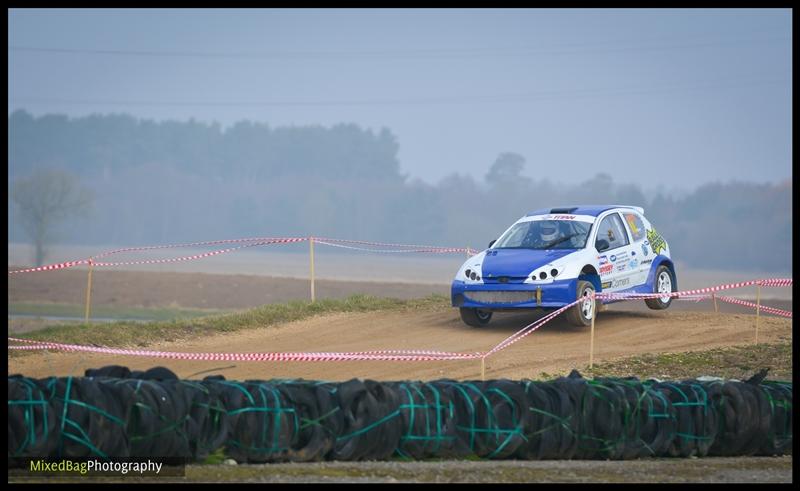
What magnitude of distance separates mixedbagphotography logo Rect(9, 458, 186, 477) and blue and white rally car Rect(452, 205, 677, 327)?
8464 millimetres

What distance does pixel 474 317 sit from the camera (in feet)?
61.4

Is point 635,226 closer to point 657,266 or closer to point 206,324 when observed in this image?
point 657,266

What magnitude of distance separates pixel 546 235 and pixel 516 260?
1084 mm

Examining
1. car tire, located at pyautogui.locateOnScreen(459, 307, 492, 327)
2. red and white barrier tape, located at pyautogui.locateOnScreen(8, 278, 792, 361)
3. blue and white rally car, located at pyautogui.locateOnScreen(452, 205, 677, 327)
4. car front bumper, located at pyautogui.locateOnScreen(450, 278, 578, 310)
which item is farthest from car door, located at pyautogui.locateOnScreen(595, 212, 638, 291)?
car tire, located at pyautogui.locateOnScreen(459, 307, 492, 327)

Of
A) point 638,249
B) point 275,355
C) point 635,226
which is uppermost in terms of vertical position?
point 635,226

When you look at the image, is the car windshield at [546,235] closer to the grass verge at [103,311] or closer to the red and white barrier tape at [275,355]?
the red and white barrier tape at [275,355]

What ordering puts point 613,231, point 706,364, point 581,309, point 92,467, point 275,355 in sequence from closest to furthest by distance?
point 92,467 < point 275,355 < point 706,364 < point 581,309 < point 613,231

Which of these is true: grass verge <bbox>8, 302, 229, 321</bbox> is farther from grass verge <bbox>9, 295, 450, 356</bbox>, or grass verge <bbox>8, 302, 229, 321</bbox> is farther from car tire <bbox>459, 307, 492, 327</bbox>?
car tire <bbox>459, 307, 492, 327</bbox>

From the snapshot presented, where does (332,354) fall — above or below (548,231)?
below

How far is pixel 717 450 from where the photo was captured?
11703 millimetres

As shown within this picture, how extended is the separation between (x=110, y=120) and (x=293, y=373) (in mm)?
154916

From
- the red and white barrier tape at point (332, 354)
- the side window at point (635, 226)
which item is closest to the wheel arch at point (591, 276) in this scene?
the red and white barrier tape at point (332, 354)

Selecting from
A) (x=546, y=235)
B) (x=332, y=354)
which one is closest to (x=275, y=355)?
(x=332, y=354)

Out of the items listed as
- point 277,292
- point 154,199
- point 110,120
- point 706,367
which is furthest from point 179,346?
point 110,120
